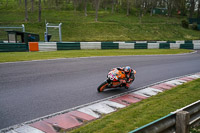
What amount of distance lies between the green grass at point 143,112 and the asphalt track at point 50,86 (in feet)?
4.85

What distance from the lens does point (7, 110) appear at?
20.1 ft

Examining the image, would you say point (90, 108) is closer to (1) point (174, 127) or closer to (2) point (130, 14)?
(1) point (174, 127)

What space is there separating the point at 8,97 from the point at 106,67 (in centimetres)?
680

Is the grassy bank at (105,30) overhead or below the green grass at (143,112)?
overhead

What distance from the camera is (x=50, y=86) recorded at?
8641 millimetres

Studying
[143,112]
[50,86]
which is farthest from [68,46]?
[143,112]

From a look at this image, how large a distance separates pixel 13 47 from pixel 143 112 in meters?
16.3

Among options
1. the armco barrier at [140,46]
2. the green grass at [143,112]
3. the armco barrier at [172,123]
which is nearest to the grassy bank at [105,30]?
the armco barrier at [140,46]

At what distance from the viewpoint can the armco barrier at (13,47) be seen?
1878 cm

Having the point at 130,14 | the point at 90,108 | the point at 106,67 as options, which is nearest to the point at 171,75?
the point at 106,67

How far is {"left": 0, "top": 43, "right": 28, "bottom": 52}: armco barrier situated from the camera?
1878 centimetres

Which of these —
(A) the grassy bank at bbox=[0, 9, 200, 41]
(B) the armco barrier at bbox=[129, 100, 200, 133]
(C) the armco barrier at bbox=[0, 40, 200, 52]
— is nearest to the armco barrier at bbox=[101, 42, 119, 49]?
(C) the armco barrier at bbox=[0, 40, 200, 52]

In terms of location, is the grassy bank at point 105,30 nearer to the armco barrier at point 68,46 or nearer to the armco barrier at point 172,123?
the armco barrier at point 68,46

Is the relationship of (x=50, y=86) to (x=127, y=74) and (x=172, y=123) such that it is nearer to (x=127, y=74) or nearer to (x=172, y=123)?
(x=127, y=74)
